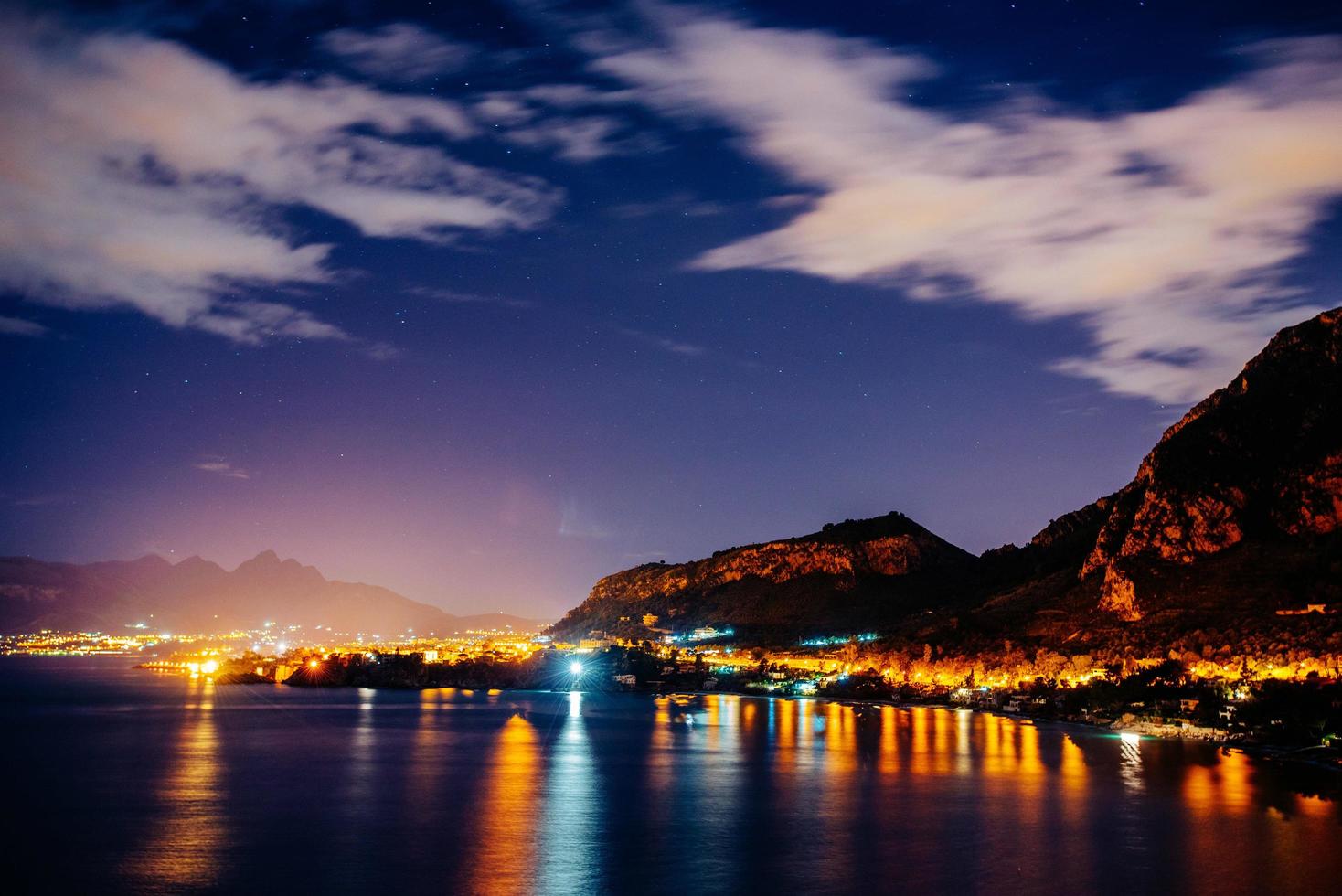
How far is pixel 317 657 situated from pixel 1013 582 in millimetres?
101216

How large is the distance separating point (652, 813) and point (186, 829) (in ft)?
56.9

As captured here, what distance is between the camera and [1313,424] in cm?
8450

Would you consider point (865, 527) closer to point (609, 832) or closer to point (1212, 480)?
point (1212, 480)

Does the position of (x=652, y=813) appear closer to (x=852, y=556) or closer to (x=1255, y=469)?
(x=1255, y=469)

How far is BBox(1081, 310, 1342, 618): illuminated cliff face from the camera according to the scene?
83.2 meters

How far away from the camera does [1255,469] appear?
85.9 meters

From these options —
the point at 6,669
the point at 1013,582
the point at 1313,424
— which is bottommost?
the point at 6,669

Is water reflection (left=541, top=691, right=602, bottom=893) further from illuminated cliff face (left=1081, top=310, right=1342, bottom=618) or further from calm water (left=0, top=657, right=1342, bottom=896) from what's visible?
illuminated cliff face (left=1081, top=310, right=1342, bottom=618)

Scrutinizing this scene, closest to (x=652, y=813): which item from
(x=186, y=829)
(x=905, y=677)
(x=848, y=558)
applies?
(x=186, y=829)

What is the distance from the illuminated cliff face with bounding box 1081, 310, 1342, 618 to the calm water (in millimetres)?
17458

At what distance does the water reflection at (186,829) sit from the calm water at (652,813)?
160 mm

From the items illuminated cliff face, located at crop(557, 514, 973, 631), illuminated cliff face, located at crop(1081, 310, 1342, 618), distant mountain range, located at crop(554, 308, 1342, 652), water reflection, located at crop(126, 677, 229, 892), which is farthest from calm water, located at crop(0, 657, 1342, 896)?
illuminated cliff face, located at crop(557, 514, 973, 631)

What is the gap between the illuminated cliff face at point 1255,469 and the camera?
83250 millimetres

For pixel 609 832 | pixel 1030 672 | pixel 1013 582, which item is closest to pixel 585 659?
pixel 1013 582
